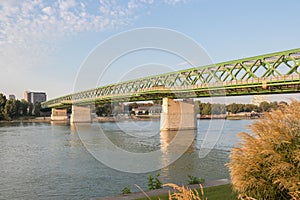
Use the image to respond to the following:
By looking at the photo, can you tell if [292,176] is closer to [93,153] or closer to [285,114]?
[285,114]

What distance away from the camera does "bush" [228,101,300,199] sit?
769 cm

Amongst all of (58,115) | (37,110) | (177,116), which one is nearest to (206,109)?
(177,116)

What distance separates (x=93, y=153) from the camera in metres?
34.0

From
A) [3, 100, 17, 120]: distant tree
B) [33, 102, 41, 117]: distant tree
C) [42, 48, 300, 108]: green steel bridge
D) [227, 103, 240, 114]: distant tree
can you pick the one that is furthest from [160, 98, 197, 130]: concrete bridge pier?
[33, 102, 41, 117]: distant tree

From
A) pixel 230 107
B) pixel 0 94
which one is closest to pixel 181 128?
pixel 230 107

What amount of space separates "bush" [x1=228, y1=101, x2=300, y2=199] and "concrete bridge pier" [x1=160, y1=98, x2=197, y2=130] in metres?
63.7

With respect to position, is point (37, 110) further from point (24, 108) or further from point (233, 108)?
point (233, 108)

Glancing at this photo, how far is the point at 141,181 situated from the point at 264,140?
12.0 metres

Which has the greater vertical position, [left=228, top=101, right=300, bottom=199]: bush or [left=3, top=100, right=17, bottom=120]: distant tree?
[left=3, top=100, right=17, bottom=120]: distant tree

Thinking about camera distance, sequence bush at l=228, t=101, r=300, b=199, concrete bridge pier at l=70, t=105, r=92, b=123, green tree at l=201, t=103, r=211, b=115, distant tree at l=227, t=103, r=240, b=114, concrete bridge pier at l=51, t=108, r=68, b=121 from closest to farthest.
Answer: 1. bush at l=228, t=101, r=300, b=199
2. concrete bridge pier at l=70, t=105, r=92, b=123
3. green tree at l=201, t=103, r=211, b=115
4. distant tree at l=227, t=103, r=240, b=114
5. concrete bridge pier at l=51, t=108, r=68, b=121

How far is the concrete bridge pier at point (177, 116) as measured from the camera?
Result: 7238 cm

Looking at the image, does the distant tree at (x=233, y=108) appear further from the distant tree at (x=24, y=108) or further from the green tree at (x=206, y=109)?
the distant tree at (x=24, y=108)

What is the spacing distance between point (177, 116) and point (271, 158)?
65.3m

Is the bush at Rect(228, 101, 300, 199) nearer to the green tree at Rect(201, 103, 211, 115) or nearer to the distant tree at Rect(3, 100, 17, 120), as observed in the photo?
the green tree at Rect(201, 103, 211, 115)
